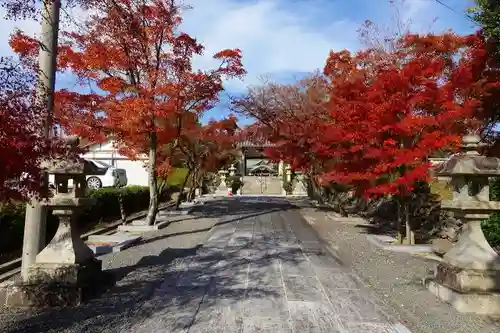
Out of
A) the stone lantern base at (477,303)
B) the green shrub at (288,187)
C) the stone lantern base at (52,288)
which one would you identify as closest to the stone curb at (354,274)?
the stone lantern base at (477,303)

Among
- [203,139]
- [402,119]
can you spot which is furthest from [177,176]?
[402,119]

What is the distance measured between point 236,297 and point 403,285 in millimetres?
2667

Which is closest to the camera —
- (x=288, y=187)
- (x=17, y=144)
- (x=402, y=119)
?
(x=17, y=144)

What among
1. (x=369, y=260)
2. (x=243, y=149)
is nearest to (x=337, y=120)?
(x=369, y=260)

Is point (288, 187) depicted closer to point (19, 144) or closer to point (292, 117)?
point (292, 117)

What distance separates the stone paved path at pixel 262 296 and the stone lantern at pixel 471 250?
106cm

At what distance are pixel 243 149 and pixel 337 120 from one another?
29.7m

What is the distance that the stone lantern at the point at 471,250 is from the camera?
5.50 m

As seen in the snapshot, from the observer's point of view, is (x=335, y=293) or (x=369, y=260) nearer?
(x=335, y=293)

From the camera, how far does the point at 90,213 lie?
14070mm

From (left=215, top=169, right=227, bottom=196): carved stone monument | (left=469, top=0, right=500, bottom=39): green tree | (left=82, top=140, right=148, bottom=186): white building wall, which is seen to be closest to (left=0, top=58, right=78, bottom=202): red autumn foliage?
(left=469, top=0, right=500, bottom=39): green tree

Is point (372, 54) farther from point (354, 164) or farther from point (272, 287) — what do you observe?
point (272, 287)

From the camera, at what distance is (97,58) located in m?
11.4

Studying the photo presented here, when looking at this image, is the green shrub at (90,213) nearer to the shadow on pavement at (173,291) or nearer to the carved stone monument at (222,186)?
the shadow on pavement at (173,291)
